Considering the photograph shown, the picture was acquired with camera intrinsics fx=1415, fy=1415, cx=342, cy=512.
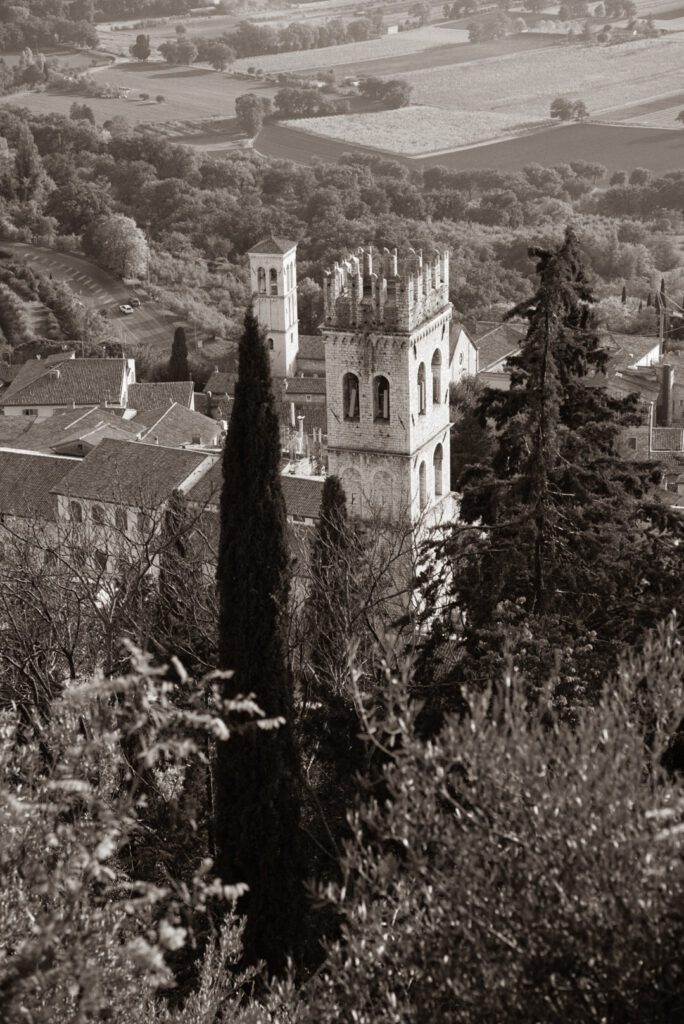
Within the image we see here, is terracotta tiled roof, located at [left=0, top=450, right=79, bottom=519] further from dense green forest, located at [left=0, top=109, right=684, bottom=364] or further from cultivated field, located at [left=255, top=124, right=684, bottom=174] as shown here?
cultivated field, located at [left=255, top=124, right=684, bottom=174]

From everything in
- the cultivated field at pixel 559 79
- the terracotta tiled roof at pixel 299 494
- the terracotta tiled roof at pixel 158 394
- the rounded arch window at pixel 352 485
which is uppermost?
the cultivated field at pixel 559 79

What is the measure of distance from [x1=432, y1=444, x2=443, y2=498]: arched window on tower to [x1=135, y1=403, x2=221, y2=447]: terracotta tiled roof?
1095 cm

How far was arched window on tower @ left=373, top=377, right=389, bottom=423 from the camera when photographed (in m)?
27.6

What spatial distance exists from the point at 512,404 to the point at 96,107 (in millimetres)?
89327

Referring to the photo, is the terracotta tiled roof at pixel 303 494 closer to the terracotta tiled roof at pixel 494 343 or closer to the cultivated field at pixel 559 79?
the terracotta tiled roof at pixel 494 343

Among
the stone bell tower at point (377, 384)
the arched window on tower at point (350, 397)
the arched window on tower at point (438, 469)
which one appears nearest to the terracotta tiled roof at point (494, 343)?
the arched window on tower at point (438, 469)

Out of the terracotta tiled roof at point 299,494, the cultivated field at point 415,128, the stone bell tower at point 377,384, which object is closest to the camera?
the stone bell tower at point 377,384

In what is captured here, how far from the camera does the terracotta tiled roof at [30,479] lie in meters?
31.6

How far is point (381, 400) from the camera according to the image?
27.7 metres

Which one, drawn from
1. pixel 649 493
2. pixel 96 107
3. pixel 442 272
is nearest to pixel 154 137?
pixel 96 107

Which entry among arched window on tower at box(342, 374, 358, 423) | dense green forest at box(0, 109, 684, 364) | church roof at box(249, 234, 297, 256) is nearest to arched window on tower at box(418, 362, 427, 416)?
arched window on tower at box(342, 374, 358, 423)

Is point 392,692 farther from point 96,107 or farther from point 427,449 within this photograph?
point 96,107

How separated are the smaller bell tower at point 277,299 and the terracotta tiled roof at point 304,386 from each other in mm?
1897

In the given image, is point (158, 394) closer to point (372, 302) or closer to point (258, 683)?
point (372, 302)
